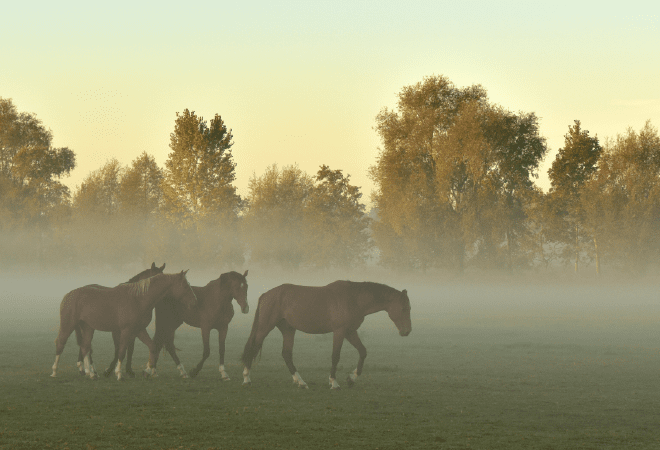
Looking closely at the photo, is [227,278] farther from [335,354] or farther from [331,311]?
[335,354]

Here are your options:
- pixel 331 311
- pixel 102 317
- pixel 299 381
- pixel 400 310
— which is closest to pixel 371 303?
pixel 400 310

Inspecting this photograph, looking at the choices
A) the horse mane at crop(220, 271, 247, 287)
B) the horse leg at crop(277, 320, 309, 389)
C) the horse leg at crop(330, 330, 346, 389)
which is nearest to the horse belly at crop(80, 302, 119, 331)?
the horse mane at crop(220, 271, 247, 287)

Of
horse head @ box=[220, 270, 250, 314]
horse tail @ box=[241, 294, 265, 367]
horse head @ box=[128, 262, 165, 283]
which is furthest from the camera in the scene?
horse head @ box=[128, 262, 165, 283]

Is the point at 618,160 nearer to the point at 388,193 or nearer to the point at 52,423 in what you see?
the point at 388,193

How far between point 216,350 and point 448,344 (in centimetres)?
802

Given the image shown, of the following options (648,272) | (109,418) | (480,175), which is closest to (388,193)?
(480,175)

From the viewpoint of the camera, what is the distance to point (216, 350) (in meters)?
22.3

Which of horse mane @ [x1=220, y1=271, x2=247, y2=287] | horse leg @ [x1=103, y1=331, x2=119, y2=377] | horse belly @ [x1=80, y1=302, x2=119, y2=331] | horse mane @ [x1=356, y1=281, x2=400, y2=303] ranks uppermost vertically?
horse mane @ [x1=220, y1=271, x2=247, y2=287]

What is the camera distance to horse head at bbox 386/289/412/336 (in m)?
14.4

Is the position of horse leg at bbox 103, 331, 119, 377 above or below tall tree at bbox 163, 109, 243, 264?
below

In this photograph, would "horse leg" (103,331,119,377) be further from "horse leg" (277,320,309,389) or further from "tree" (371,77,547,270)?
"tree" (371,77,547,270)

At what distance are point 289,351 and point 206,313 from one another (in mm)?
2258

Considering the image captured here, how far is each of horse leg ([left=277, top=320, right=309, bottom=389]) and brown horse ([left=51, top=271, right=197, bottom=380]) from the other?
2.03m

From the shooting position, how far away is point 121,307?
588 inches
